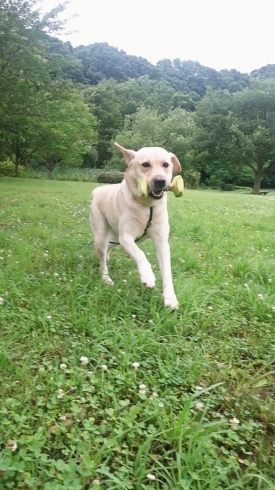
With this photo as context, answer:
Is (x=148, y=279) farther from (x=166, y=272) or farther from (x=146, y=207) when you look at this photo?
(x=146, y=207)

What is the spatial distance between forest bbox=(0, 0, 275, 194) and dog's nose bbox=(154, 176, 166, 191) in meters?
10.8

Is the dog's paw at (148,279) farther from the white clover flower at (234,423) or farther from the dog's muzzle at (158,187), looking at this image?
the white clover flower at (234,423)

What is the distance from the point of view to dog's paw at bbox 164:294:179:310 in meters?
2.86

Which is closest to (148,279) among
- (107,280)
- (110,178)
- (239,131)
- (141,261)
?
(141,261)

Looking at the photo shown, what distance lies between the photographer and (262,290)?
3.23 m

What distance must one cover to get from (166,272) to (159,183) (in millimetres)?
783

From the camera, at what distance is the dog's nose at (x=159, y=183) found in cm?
323

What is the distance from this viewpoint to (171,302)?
2.89 m

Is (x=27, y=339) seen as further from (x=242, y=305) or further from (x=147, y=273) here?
(x=242, y=305)

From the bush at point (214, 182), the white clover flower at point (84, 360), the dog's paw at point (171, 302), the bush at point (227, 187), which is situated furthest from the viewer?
the bush at point (214, 182)

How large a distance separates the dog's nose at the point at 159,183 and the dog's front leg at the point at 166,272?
0.49m

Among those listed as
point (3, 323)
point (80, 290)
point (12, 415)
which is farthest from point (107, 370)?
point (80, 290)

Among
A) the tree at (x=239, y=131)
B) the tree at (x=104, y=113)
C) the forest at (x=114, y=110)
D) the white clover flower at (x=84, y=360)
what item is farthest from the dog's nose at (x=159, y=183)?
the tree at (x=104, y=113)

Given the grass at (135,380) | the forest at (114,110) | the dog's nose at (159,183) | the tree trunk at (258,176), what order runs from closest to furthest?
the grass at (135,380) → the dog's nose at (159,183) → the forest at (114,110) → the tree trunk at (258,176)
